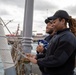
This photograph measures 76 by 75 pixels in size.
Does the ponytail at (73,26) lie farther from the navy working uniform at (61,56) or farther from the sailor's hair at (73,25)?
the navy working uniform at (61,56)

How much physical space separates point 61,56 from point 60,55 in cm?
2

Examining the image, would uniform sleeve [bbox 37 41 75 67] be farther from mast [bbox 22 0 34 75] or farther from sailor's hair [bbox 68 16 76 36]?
mast [bbox 22 0 34 75]

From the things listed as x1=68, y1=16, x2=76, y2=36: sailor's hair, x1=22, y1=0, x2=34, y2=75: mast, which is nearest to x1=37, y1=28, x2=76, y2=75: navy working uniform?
x1=68, y1=16, x2=76, y2=36: sailor's hair

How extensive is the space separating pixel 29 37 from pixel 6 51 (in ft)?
9.90

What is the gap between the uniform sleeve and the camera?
2924 millimetres

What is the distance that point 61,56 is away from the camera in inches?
115

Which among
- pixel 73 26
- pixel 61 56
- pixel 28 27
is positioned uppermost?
pixel 73 26

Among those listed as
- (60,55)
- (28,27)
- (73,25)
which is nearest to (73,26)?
(73,25)

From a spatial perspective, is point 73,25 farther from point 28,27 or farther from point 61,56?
point 28,27

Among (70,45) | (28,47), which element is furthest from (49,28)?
(28,47)

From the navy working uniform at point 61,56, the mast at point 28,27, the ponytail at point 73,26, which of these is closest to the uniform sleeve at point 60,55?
the navy working uniform at point 61,56

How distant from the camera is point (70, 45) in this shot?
298 cm

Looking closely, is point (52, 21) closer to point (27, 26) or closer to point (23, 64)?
point (23, 64)

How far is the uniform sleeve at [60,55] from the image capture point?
2924 millimetres
